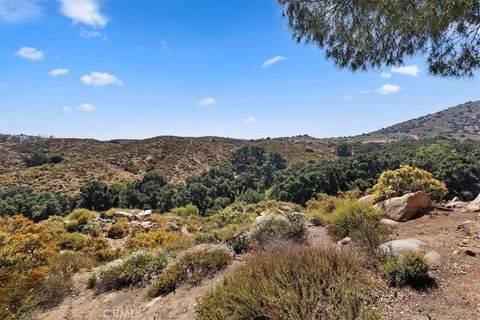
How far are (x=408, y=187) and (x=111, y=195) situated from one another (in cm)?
3416

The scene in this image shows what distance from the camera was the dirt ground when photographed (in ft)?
14.9

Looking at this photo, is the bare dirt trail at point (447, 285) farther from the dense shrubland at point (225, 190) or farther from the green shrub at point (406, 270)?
the dense shrubland at point (225, 190)

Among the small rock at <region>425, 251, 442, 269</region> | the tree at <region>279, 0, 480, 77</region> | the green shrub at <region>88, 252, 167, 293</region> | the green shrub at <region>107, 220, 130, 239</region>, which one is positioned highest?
the tree at <region>279, 0, 480, 77</region>

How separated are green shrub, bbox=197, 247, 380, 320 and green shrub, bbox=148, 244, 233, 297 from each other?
77.1 inches

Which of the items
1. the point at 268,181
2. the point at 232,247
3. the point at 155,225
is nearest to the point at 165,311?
the point at 232,247

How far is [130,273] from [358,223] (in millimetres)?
5455

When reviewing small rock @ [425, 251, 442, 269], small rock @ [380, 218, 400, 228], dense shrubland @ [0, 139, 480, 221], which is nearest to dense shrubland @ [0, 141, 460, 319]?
small rock @ [425, 251, 442, 269]

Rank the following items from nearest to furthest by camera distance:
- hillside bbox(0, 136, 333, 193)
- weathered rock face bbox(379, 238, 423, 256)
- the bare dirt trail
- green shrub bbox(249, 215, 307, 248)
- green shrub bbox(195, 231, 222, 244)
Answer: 1. the bare dirt trail
2. weathered rock face bbox(379, 238, 423, 256)
3. green shrub bbox(249, 215, 307, 248)
4. green shrub bbox(195, 231, 222, 244)
5. hillside bbox(0, 136, 333, 193)

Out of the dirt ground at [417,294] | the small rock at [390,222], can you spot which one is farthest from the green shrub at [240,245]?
the small rock at [390,222]

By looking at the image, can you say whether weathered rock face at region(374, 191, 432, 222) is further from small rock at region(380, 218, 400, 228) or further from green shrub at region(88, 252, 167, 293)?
green shrub at region(88, 252, 167, 293)

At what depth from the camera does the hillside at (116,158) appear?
48.2 m

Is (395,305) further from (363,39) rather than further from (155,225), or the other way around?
(155,225)

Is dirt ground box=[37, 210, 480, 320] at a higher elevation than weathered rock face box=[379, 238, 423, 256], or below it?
below

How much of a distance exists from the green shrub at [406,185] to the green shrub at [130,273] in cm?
824
